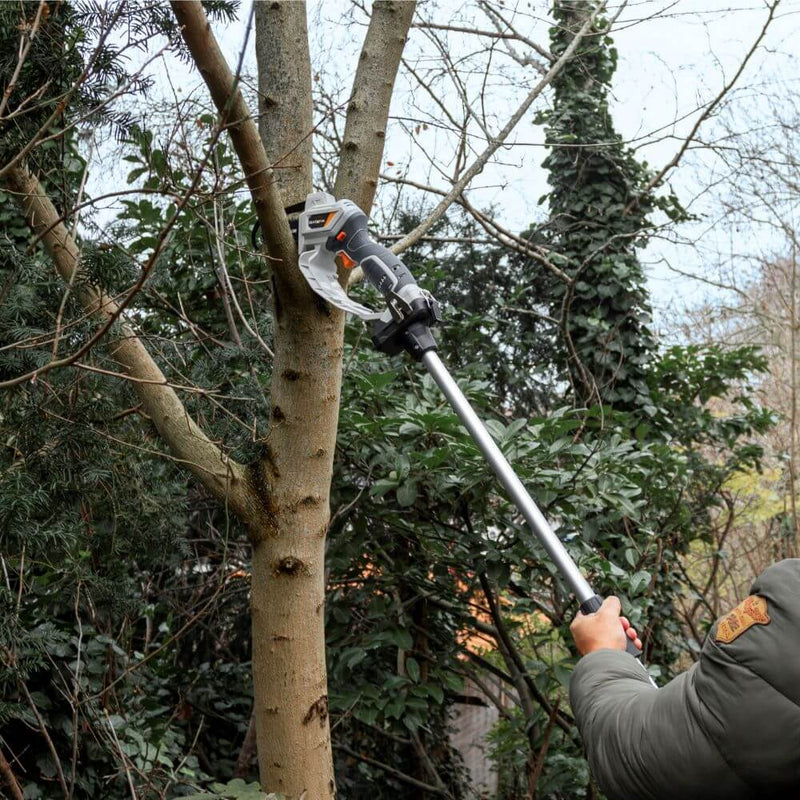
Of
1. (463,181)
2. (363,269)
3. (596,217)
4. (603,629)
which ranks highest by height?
(596,217)

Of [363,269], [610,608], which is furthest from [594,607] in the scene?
[363,269]

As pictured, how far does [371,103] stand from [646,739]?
75.0 inches

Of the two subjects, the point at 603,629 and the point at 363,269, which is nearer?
the point at 603,629

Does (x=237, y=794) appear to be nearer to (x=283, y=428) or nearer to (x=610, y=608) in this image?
(x=283, y=428)

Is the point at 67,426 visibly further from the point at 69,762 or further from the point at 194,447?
the point at 69,762

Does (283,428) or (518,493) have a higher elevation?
(283,428)

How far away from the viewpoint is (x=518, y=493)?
1.68 m

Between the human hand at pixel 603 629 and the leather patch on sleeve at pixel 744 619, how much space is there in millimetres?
352

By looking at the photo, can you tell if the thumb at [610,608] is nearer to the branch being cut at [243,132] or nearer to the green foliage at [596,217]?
the branch being cut at [243,132]

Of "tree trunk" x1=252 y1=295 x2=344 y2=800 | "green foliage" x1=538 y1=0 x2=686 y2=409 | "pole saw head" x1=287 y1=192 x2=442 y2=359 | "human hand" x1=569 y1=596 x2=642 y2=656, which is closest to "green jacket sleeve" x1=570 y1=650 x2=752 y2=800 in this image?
"human hand" x1=569 y1=596 x2=642 y2=656

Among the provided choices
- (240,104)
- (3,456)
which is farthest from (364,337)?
(240,104)

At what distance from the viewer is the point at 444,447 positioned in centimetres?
314

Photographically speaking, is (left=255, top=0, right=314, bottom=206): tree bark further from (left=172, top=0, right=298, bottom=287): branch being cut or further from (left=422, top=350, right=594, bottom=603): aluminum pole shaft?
(left=422, top=350, right=594, bottom=603): aluminum pole shaft

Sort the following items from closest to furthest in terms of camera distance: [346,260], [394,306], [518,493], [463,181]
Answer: [518,493] < [394,306] < [346,260] < [463,181]
